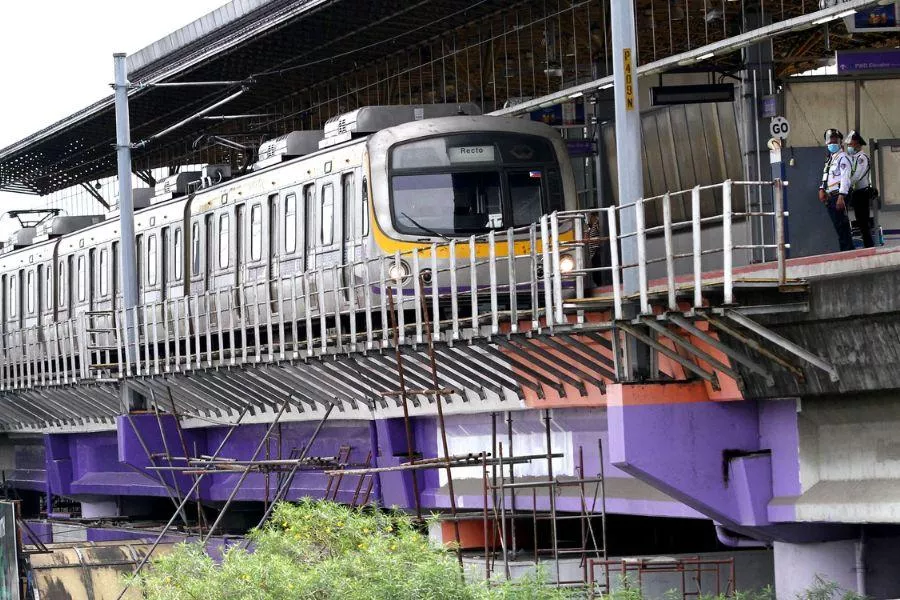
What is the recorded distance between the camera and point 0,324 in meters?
41.4

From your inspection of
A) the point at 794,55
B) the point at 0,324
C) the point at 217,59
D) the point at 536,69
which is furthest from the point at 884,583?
the point at 0,324

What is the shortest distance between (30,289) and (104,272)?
522 cm

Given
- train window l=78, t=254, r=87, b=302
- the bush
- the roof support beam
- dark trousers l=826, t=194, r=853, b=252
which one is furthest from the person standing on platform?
the roof support beam

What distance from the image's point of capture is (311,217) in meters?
25.8

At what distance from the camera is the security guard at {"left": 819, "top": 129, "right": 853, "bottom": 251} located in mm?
18391

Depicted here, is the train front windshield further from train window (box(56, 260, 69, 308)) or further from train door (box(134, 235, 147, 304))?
train window (box(56, 260, 69, 308))

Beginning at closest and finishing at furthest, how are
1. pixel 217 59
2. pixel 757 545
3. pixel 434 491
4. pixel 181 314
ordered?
pixel 757 545, pixel 434 491, pixel 181 314, pixel 217 59

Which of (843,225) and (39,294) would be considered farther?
(39,294)

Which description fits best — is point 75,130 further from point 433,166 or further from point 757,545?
point 757,545

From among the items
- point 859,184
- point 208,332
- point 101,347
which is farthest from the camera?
point 101,347

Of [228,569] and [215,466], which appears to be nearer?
[228,569]

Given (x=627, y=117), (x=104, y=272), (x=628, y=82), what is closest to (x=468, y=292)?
(x=627, y=117)

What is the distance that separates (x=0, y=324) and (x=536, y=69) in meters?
16.2

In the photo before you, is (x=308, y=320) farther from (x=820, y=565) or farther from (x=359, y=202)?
(x=820, y=565)
